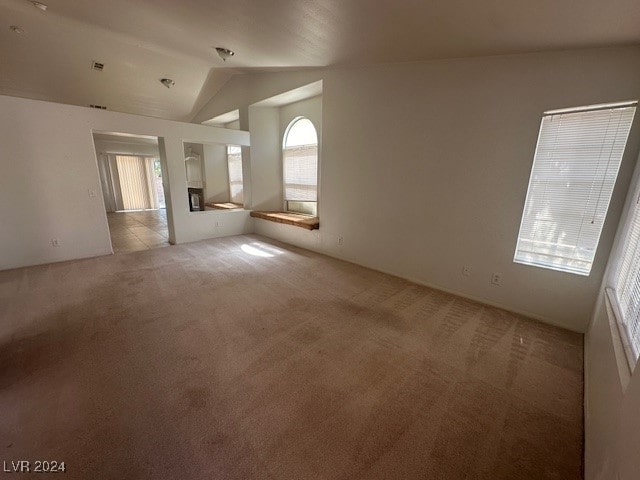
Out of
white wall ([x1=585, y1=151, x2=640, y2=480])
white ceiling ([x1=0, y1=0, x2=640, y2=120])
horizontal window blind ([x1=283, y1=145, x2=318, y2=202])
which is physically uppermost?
white ceiling ([x1=0, y1=0, x2=640, y2=120])

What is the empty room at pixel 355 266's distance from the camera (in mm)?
1320

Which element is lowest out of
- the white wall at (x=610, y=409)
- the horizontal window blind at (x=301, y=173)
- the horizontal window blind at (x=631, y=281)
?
the white wall at (x=610, y=409)

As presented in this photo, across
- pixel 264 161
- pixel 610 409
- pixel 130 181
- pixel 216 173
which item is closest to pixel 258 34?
Answer: pixel 264 161

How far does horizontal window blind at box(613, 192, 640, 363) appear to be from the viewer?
1232 mm

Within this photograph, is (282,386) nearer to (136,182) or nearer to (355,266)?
(355,266)

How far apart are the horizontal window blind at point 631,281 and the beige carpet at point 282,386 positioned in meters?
0.64

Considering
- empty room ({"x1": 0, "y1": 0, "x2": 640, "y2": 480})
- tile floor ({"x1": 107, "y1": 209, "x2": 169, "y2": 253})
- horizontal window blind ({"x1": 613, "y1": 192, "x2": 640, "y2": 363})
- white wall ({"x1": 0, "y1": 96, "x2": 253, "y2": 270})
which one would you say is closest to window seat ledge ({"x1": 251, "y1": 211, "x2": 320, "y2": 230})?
empty room ({"x1": 0, "y1": 0, "x2": 640, "y2": 480})

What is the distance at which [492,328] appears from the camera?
A: 2.39m

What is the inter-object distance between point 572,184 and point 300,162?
436 centimetres

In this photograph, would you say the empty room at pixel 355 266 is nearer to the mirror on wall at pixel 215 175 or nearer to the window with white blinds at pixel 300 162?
the window with white blinds at pixel 300 162

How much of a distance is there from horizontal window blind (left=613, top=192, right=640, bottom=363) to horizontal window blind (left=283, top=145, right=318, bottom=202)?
14.1 feet

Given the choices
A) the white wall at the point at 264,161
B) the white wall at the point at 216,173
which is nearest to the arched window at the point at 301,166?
the white wall at the point at 264,161

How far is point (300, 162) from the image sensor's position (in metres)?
5.47

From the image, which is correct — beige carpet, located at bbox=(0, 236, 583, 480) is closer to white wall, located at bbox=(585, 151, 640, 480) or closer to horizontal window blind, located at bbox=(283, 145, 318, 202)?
white wall, located at bbox=(585, 151, 640, 480)
